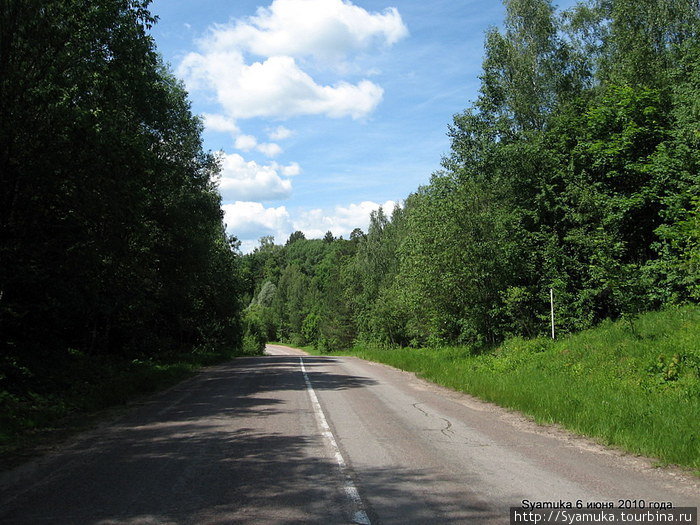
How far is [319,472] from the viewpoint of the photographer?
6.05 meters

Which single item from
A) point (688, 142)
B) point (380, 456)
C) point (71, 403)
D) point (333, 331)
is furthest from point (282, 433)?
point (333, 331)

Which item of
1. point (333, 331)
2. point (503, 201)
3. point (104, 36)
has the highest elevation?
point (104, 36)

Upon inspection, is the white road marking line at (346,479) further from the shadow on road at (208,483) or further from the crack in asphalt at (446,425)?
the crack in asphalt at (446,425)

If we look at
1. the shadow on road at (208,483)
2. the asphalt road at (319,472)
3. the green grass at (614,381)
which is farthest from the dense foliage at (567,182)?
the shadow on road at (208,483)

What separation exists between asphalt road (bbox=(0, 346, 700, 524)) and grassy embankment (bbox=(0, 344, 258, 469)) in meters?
0.73

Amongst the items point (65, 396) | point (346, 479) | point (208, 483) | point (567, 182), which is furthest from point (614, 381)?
point (65, 396)

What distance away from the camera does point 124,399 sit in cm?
1190

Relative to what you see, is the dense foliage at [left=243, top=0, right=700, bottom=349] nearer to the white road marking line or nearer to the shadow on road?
the white road marking line

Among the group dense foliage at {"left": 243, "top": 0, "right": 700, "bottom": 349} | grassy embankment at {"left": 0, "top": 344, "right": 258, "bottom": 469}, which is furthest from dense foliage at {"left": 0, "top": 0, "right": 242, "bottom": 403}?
dense foliage at {"left": 243, "top": 0, "right": 700, "bottom": 349}

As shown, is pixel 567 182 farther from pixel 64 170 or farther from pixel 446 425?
pixel 64 170

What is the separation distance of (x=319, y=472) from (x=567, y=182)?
18.0 metres

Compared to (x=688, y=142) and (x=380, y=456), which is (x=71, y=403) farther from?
(x=688, y=142)

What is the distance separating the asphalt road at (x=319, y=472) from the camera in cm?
478

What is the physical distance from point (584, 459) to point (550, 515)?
2.48m
